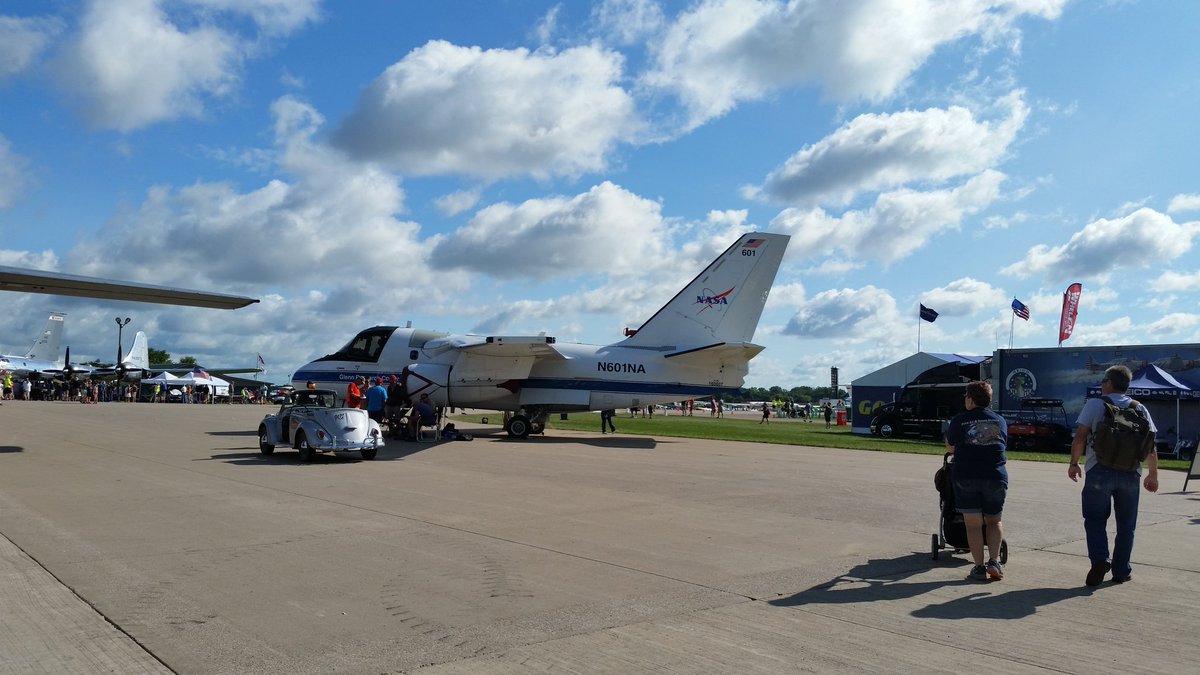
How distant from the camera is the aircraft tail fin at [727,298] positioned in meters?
23.4

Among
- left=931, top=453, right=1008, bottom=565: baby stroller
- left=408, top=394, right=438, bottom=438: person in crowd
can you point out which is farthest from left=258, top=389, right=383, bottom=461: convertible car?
left=931, top=453, right=1008, bottom=565: baby stroller

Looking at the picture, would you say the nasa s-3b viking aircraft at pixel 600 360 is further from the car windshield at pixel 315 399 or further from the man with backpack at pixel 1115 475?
the man with backpack at pixel 1115 475

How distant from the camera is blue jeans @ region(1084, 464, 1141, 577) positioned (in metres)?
6.48

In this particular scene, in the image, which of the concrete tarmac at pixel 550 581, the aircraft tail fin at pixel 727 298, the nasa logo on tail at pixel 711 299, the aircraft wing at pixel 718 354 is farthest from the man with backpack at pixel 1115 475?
the nasa logo on tail at pixel 711 299

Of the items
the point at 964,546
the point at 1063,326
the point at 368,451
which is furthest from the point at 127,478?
the point at 1063,326

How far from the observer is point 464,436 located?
72.8ft

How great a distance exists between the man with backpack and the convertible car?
12.2m

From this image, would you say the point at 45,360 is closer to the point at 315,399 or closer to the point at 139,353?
the point at 139,353

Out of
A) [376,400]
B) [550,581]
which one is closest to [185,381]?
[376,400]

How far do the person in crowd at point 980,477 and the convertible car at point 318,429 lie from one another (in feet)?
37.4

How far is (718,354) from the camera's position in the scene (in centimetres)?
2291

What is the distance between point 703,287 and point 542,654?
776 inches

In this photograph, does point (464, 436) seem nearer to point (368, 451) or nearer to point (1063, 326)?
point (368, 451)

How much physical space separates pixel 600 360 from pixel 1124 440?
59.2 feet
